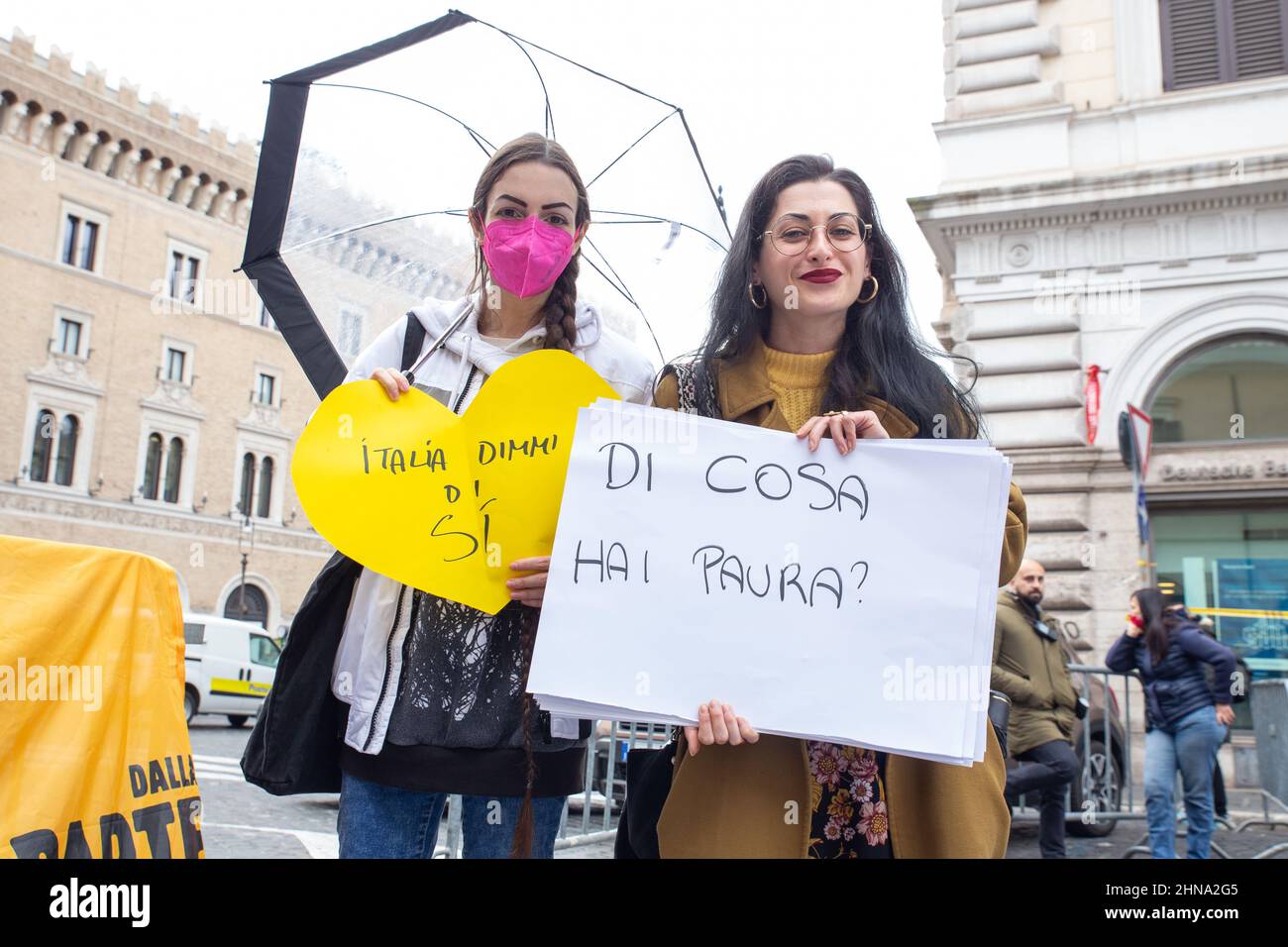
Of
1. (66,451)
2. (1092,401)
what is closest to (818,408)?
(1092,401)

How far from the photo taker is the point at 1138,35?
12242mm

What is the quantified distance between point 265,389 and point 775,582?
1809 inches

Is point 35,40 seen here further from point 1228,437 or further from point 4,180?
point 1228,437

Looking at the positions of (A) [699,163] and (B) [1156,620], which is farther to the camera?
(B) [1156,620]

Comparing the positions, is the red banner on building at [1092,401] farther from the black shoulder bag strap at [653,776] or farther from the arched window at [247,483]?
the arched window at [247,483]

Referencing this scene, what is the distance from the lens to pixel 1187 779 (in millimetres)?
6496

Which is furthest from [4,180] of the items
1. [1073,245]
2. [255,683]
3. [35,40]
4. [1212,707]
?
[1212,707]

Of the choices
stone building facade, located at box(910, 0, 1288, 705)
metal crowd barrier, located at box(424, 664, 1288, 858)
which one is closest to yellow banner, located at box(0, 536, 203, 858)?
metal crowd barrier, located at box(424, 664, 1288, 858)

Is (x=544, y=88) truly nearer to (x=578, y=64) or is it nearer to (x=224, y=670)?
(x=578, y=64)

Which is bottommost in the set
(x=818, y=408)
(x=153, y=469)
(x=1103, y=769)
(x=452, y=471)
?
(x=1103, y=769)

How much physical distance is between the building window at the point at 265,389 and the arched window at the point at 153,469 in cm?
482

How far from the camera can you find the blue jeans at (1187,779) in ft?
21.0

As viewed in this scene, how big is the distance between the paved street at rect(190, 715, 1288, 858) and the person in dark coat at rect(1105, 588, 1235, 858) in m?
0.46

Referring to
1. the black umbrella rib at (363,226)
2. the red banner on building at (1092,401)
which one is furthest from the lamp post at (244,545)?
the black umbrella rib at (363,226)
